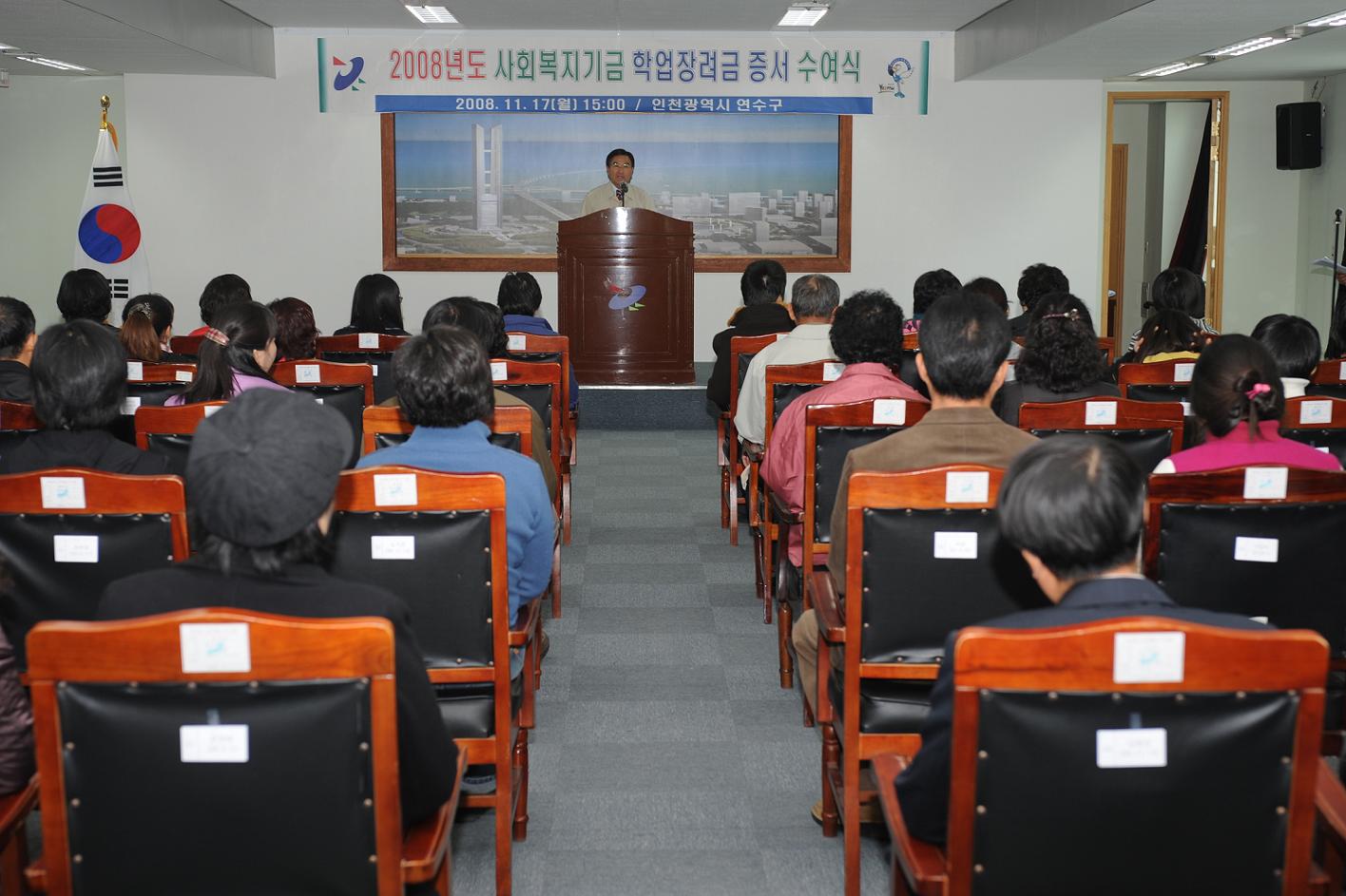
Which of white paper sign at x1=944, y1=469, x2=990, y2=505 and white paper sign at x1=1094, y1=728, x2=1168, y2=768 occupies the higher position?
white paper sign at x1=944, y1=469, x2=990, y2=505

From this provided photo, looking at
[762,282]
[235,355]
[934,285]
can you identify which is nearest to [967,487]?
[235,355]

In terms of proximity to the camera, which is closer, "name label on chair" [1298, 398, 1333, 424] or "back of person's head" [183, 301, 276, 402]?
"name label on chair" [1298, 398, 1333, 424]

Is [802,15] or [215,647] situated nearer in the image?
[215,647]

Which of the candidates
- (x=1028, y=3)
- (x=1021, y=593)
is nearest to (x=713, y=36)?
(x=1028, y=3)

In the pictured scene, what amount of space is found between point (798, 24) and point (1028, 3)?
5.86 feet

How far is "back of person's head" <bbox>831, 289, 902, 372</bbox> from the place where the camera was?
12.3 feet

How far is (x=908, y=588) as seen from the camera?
2322 millimetres

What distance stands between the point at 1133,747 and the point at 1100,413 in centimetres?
192

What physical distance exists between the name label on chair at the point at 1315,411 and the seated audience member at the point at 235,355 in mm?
2885

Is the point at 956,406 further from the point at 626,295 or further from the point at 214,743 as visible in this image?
the point at 626,295

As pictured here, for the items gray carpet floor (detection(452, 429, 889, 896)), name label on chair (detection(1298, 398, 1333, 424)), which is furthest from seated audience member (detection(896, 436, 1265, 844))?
name label on chair (detection(1298, 398, 1333, 424))

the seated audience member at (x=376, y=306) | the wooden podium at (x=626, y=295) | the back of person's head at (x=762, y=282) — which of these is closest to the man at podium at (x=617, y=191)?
the wooden podium at (x=626, y=295)

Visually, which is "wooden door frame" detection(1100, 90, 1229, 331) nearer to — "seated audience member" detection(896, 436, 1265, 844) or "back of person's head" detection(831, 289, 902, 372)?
"back of person's head" detection(831, 289, 902, 372)

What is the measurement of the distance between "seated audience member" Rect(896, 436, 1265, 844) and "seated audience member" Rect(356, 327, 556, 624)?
4.16 ft
